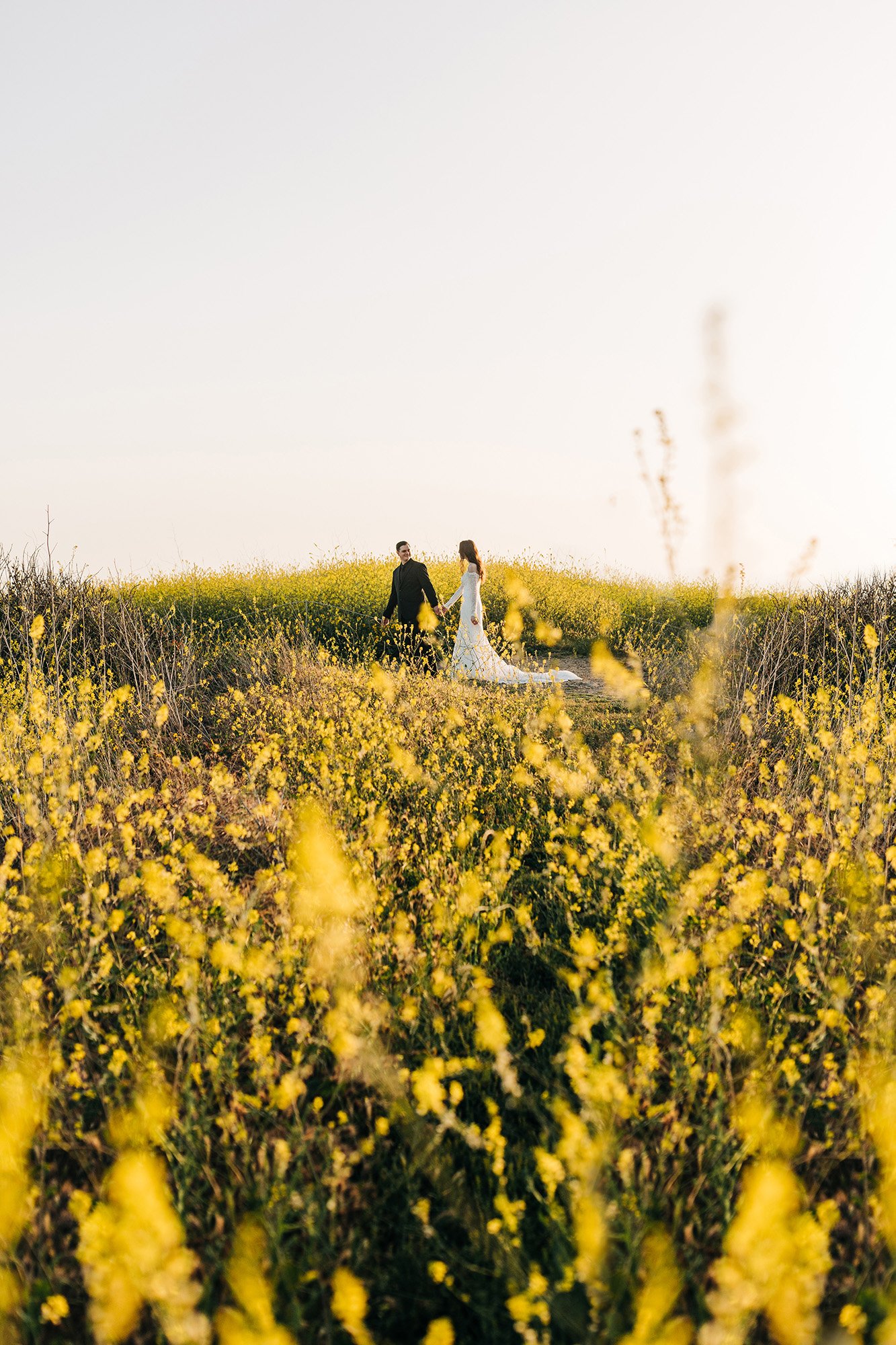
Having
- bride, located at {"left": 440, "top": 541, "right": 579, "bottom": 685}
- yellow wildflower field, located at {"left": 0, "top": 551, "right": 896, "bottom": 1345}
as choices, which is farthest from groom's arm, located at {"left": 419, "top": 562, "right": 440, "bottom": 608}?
yellow wildflower field, located at {"left": 0, "top": 551, "right": 896, "bottom": 1345}

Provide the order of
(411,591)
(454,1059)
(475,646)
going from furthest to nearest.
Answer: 1. (475,646)
2. (411,591)
3. (454,1059)

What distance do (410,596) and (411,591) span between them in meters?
0.07

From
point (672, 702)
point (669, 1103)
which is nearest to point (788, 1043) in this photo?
point (669, 1103)

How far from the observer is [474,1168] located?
2309 millimetres

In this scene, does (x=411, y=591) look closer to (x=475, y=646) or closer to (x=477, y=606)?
(x=477, y=606)

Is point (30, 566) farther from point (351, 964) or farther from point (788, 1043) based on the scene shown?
point (788, 1043)

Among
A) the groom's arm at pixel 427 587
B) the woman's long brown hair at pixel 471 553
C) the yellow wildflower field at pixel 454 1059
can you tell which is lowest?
the yellow wildflower field at pixel 454 1059

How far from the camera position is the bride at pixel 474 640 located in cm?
1007

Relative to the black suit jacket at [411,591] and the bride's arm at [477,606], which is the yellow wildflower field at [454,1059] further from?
the bride's arm at [477,606]

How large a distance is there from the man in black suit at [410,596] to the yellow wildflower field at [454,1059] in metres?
4.77

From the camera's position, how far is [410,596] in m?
10.0

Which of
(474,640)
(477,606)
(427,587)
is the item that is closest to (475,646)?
(474,640)

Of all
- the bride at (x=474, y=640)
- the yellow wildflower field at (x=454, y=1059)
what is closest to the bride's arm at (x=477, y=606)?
the bride at (x=474, y=640)

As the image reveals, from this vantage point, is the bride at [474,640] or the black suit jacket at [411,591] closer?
the black suit jacket at [411,591]
